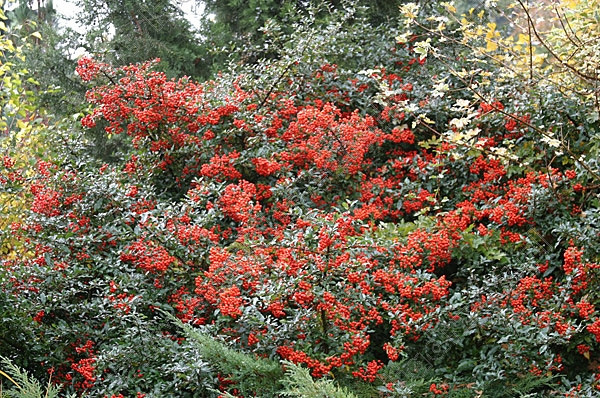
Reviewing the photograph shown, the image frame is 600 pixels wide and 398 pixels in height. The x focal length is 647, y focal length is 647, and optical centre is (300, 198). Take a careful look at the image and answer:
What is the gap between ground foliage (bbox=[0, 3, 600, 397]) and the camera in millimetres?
3436

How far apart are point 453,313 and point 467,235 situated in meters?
0.67

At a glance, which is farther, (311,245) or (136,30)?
(136,30)

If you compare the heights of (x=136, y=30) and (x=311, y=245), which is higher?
(x=136, y=30)

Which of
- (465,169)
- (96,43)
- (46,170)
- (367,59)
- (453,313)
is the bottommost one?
(46,170)

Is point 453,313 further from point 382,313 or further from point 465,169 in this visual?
point 465,169

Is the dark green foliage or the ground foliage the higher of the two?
the dark green foliage

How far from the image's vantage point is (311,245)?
12.5 feet

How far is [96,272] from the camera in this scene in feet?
13.4

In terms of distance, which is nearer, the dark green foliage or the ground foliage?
the ground foliage

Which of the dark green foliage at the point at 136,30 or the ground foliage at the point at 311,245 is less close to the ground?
the dark green foliage at the point at 136,30

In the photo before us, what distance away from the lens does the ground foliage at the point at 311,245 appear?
3436mm

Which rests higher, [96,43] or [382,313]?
[96,43]

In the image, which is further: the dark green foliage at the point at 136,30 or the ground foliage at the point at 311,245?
the dark green foliage at the point at 136,30

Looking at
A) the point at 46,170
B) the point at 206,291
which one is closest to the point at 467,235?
the point at 206,291
